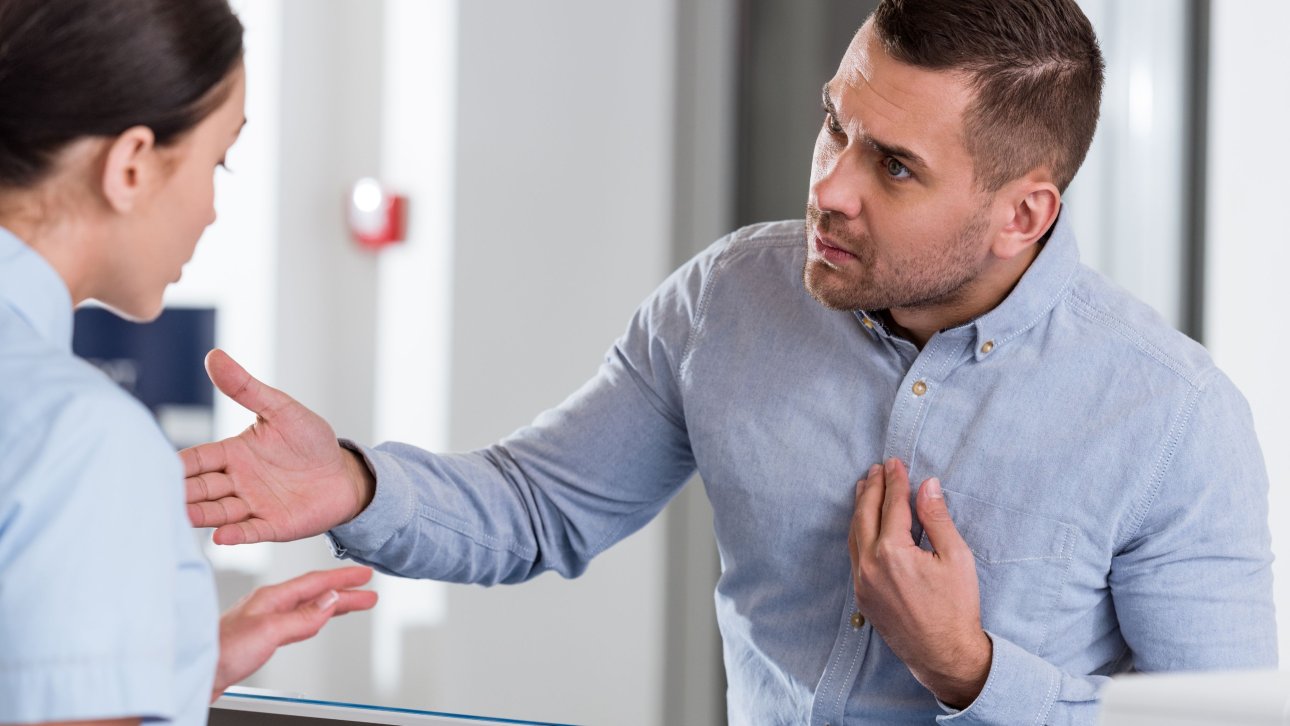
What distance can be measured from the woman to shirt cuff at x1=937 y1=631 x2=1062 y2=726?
0.51 m

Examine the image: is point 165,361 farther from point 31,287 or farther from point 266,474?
point 31,287

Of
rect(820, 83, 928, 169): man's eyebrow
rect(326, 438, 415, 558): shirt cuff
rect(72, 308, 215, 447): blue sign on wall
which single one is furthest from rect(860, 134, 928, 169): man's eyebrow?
rect(72, 308, 215, 447): blue sign on wall

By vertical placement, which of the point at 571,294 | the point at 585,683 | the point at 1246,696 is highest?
the point at 1246,696

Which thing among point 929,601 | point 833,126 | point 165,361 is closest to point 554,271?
point 165,361

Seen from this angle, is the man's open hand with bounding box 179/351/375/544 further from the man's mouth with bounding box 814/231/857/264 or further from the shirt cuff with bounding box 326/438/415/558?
the man's mouth with bounding box 814/231/857/264

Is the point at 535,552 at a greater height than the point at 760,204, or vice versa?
the point at 760,204

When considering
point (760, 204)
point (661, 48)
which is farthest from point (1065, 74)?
point (661, 48)

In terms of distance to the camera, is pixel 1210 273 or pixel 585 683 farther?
pixel 585 683

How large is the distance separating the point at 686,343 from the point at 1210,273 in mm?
919

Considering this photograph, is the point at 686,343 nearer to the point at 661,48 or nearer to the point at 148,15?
the point at 148,15

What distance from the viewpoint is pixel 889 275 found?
3.90 feet

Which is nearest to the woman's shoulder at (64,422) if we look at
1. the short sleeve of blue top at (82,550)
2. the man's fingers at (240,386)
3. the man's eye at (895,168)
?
the short sleeve of blue top at (82,550)

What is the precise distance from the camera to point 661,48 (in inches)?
87.0

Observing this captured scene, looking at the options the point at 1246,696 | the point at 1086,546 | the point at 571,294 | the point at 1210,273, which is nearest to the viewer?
the point at 1246,696
